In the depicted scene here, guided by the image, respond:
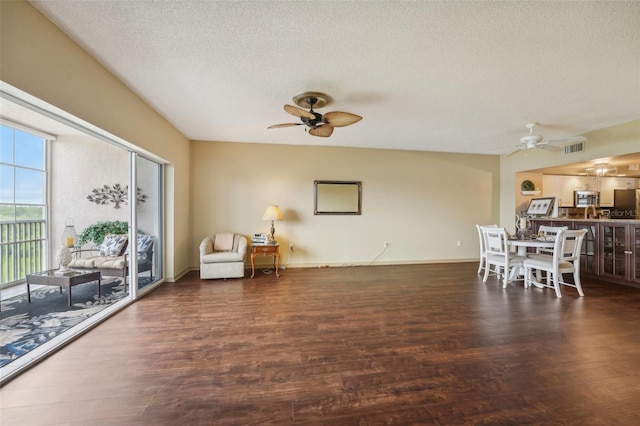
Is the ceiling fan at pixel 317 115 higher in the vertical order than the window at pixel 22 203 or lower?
higher

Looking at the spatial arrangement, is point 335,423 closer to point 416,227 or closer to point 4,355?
point 4,355

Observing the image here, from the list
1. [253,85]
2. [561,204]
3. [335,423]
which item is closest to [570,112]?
[561,204]

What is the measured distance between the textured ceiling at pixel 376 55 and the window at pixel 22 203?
218 cm

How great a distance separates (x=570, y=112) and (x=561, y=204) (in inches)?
147

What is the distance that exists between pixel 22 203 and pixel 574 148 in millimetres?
9056

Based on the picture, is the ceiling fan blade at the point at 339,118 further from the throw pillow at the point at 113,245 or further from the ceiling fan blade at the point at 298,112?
the throw pillow at the point at 113,245

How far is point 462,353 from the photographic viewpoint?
7.18ft

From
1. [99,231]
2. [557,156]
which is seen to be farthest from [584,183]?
[99,231]

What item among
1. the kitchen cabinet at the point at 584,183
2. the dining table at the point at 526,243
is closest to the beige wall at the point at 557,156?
the kitchen cabinet at the point at 584,183

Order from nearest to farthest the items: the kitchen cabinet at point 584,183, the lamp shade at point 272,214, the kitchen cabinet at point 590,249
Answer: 1. the kitchen cabinet at point 590,249
2. the lamp shade at point 272,214
3. the kitchen cabinet at point 584,183

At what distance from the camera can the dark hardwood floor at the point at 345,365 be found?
154 centimetres

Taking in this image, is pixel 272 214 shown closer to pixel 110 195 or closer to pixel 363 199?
pixel 363 199

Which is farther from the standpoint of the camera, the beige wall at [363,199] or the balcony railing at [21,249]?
the beige wall at [363,199]

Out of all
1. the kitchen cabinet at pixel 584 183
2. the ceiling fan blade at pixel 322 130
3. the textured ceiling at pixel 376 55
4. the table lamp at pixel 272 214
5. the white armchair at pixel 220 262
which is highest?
the textured ceiling at pixel 376 55
